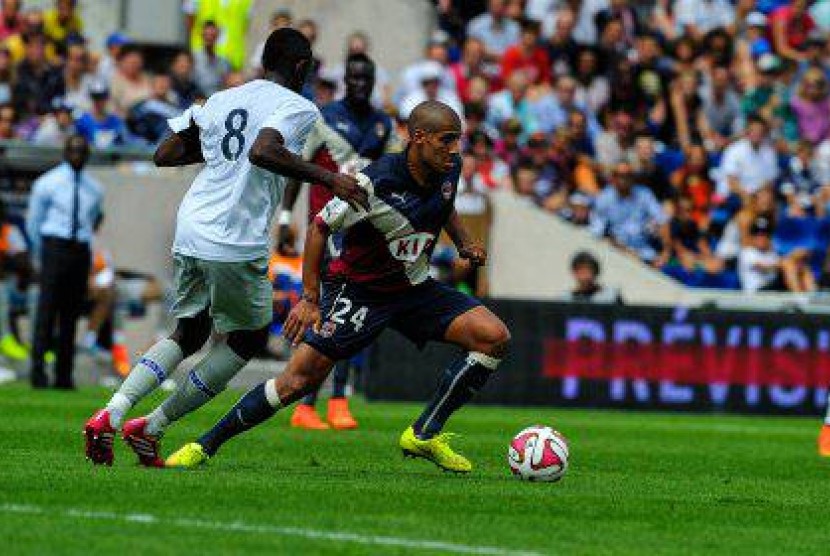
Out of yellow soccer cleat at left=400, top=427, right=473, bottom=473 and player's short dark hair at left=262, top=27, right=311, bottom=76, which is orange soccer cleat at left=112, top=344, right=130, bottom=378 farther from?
player's short dark hair at left=262, top=27, right=311, bottom=76

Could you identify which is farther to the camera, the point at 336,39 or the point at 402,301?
the point at 336,39

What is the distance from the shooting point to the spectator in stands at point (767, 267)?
24.7 meters

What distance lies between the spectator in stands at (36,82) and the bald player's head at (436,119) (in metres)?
13.1

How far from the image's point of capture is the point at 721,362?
21.6 metres

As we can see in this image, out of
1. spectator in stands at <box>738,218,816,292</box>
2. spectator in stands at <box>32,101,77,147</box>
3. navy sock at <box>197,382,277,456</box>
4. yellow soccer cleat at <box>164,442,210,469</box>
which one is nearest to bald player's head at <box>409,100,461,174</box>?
navy sock at <box>197,382,277,456</box>

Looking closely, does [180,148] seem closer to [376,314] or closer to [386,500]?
[376,314]

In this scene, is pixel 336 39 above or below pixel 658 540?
above

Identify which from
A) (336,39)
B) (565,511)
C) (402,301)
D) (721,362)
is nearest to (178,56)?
(336,39)

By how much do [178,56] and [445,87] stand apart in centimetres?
317

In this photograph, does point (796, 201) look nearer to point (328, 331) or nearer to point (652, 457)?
point (652, 457)

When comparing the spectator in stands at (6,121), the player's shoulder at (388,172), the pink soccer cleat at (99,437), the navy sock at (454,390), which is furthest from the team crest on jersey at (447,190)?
the spectator in stands at (6,121)

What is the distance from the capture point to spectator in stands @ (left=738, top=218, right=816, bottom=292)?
2470cm

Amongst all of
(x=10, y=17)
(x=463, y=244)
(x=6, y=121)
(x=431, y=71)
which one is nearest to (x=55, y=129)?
(x=6, y=121)

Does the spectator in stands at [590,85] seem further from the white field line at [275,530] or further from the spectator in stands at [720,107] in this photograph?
the white field line at [275,530]
